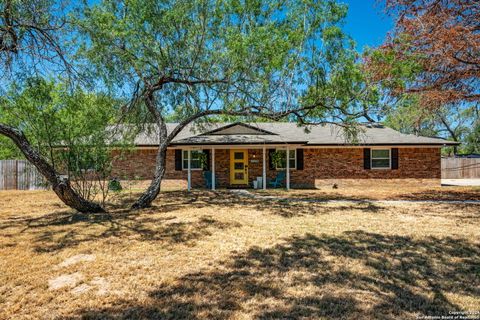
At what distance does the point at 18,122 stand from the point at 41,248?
252 inches

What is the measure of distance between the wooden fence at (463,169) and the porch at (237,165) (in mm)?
18061

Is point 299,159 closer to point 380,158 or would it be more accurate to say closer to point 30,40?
point 380,158

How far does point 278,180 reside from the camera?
16.3 m

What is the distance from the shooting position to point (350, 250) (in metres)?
5.23

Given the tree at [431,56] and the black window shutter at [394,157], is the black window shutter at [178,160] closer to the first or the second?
the tree at [431,56]

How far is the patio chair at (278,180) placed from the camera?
1631 centimetres

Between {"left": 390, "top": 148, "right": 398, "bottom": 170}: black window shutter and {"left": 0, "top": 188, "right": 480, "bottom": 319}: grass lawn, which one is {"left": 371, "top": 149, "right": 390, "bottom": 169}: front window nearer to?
{"left": 390, "top": 148, "right": 398, "bottom": 170}: black window shutter

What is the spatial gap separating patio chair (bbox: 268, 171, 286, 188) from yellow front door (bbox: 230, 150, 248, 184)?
152cm

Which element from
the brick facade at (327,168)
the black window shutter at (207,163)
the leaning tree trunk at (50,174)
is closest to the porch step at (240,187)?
the brick facade at (327,168)

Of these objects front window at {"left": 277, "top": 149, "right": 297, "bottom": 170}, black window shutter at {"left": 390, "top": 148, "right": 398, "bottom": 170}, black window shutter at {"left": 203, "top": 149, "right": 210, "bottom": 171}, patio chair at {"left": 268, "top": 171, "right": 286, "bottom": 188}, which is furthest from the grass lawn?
black window shutter at {"left": 390, "top": 148, "right": 398, "bottom": 170}

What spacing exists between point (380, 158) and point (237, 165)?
27.4 feet

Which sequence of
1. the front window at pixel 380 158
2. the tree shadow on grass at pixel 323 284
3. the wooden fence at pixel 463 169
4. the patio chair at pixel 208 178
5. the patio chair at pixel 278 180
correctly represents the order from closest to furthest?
the tree shadow on grass at pixel 323 284, the patio chair at pixel 208 178, the patio chair at pixel 278 180, the front window at pixel 380 158, the wooden fence at pixel 463 169

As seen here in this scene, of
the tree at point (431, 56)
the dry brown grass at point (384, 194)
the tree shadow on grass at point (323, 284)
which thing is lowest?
the tree shadow on grass at point (323, 284)

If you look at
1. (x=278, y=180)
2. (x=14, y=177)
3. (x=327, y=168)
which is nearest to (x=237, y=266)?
(x=278, y=180)
